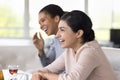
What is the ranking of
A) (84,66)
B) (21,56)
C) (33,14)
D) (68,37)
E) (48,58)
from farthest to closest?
(33,14) < (21,56) < (48,58) < (68,37) < (84,66)

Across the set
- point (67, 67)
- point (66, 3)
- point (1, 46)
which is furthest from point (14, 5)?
point (67, 67)

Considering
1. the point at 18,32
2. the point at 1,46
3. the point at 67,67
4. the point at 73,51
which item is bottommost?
the point at 18,32

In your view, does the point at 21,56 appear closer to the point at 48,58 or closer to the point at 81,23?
the point at 48,58

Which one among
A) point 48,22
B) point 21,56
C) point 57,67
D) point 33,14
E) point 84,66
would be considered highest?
point 48,22

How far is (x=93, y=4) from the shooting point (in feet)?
22.6

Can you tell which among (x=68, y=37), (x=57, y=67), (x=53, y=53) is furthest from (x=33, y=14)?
(x=68, y=37)

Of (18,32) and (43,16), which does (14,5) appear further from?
(43,16)

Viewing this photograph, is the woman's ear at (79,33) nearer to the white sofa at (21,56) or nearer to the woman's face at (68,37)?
the woman's face at (68,37)

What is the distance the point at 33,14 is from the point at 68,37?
17.3 ft

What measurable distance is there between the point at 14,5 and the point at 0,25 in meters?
0.65

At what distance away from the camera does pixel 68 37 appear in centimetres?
151

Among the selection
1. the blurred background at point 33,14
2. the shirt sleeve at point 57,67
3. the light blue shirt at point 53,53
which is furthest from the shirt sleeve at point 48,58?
the blurred background at point 33,14

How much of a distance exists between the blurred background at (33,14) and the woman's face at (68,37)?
5146 mm

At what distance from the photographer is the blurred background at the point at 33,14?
668 cm
